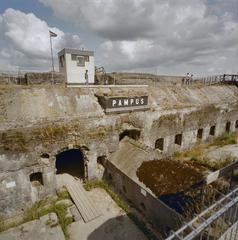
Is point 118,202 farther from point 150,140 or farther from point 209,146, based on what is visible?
point 209,146

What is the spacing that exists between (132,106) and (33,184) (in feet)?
24.9

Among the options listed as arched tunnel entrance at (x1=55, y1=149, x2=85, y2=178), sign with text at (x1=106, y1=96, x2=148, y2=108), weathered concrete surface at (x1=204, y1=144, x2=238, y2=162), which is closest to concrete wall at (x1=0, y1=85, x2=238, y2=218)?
sign with text at (x1=106, y1=96, x2=148, y2=108)

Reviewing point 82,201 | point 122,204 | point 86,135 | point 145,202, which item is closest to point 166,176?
point 145,202

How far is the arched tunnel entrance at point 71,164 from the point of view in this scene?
44.1ft

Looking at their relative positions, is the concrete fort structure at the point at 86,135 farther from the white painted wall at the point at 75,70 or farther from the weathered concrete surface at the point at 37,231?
the white painted wall at the point at 75,70

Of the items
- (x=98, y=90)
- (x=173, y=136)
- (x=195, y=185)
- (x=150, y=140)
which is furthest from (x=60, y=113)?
(x=173, y=136)

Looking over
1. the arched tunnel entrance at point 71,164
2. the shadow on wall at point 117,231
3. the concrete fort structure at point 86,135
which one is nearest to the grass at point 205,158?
the concrete fort structure at point 86,135

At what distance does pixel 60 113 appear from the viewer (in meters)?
11.1

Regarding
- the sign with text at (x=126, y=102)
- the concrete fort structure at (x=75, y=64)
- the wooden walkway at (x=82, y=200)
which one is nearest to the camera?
the wooden walkway at (x=82, y=200)

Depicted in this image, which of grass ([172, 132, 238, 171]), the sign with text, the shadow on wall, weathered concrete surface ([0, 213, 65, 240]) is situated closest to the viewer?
weathered concrete surface ([0, 213, 65, 240])

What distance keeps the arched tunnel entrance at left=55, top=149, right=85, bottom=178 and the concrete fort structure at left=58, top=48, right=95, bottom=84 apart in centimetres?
712

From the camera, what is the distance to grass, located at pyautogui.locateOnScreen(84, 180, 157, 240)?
339 inches

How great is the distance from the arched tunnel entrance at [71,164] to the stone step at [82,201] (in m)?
1.32

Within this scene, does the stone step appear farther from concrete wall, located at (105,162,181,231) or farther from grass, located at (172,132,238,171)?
grass, located at (172,132,238,171)
